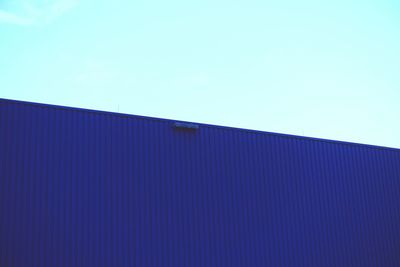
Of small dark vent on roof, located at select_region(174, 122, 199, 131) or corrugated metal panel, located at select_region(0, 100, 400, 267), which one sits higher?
small dark vent on roof, located at select_region(174, 122, 199, 131)

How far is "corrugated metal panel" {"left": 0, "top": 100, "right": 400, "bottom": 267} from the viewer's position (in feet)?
36.2

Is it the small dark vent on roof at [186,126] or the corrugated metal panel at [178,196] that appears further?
the small dark vent on roof at [186,126]

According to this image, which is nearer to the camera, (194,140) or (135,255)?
(135,255)

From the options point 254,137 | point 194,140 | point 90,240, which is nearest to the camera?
point 90,240

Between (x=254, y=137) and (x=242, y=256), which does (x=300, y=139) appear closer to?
(x=254, y=137)

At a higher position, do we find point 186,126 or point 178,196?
point 186,126

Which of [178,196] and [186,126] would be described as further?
[186,126]

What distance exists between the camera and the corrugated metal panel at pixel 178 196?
11031 millimetres

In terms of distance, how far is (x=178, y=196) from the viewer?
12828mm

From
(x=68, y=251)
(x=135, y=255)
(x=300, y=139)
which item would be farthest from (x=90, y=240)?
(x=300, y=139)

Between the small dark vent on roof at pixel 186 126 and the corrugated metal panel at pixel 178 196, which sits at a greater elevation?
the small dark vent on roof at pixel 186 126

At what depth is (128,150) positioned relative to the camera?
12523 millimetres

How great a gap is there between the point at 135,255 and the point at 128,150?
300cm

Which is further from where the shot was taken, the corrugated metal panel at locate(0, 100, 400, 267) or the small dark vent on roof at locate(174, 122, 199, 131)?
the small dark vent on roof at locate(174, 122, 199, 131)
